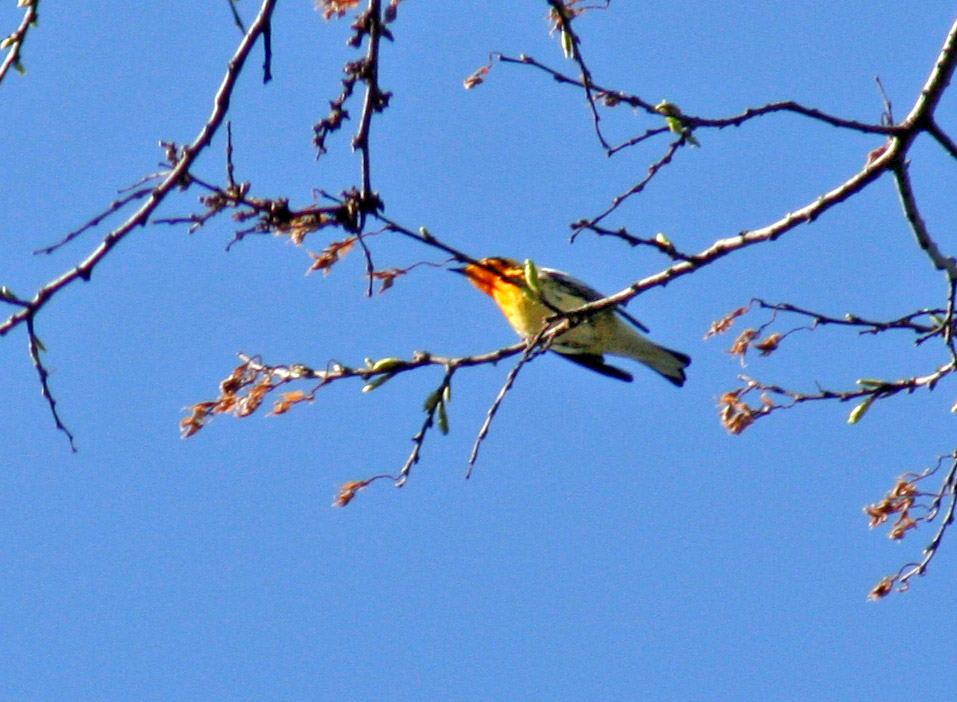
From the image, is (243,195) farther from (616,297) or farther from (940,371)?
(940,371)

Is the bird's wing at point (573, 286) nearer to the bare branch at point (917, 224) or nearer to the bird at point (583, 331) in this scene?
the bird at point (583, 331)

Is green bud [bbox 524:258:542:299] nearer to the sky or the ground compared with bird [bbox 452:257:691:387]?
nearer to the ground

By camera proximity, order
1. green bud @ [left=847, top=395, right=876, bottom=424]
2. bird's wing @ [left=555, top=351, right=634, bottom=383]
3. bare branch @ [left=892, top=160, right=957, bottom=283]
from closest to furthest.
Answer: bare branch @ [left=892, top=160, right=957, bottom=283] < green bud @ [left=847, top=395, right=876, bottom=424] < bird's wing @ [left=555, top=351, right=634, bottom=383]

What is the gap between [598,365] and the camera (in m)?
7.40

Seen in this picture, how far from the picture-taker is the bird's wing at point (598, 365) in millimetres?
7332

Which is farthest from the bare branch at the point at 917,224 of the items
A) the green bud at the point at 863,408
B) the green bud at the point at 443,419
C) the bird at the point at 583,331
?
the bird at the point at 583,331

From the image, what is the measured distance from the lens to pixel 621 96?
312cm

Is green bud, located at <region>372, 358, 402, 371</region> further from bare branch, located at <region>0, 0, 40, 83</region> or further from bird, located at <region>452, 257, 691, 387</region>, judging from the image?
bird, located at <region>452, 257, 691, 387</region>

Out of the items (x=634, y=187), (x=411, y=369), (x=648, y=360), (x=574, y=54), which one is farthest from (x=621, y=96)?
(x=648, y=360)

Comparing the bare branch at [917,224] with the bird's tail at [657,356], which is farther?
the bird's tail at [657,356]

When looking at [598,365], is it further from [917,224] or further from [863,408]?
[917,224]

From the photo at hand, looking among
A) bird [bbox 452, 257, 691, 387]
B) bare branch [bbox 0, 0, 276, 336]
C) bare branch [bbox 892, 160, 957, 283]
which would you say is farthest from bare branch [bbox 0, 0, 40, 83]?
bird [bbox 452, 257, 691, 387]

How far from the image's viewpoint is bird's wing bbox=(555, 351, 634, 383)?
24.1 feet

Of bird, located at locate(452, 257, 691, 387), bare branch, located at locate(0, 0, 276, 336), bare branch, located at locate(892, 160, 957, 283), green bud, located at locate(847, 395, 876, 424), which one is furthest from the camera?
bird, located at locate(452, 257, 691, 387)
